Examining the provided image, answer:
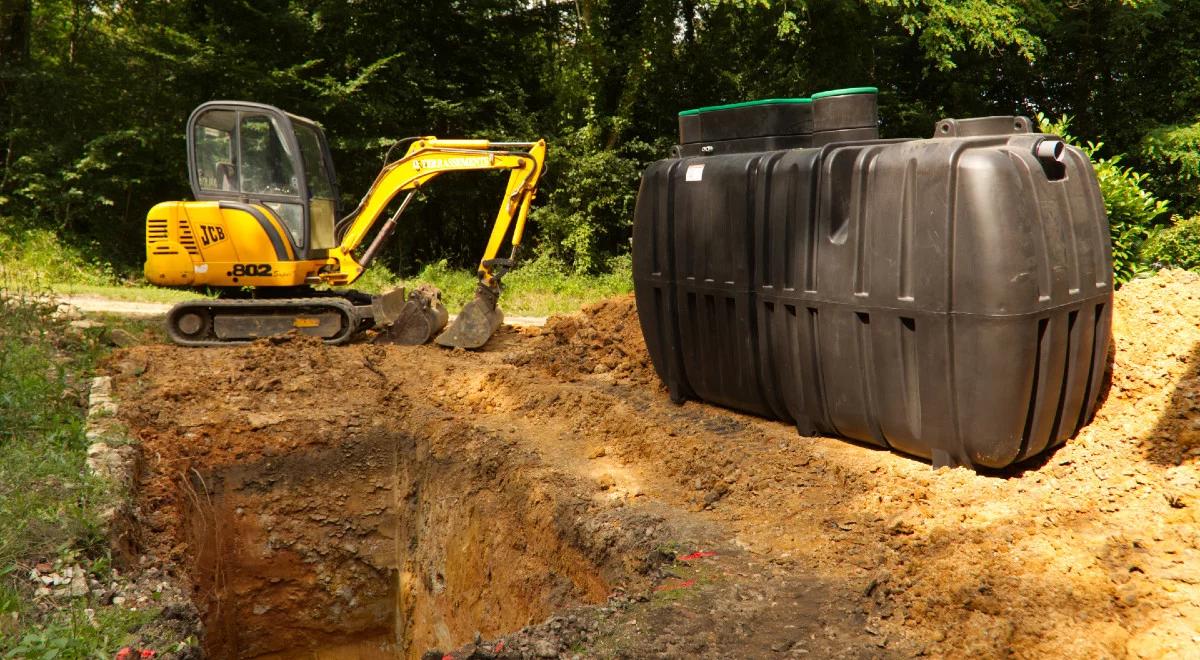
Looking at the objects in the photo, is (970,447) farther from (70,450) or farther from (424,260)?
(424,260)

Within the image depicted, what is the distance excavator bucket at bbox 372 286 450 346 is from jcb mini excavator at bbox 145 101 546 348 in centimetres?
1

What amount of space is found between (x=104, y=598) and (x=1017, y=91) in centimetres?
1606

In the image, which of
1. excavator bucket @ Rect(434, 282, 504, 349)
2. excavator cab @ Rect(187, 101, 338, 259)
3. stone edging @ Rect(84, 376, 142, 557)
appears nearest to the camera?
stone edging @ Rect(84, 376, 142, 557)

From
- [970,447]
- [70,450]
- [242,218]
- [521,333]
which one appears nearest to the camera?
[970,447]

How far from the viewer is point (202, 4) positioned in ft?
56.4

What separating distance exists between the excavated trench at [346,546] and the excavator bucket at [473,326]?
255 centimetres

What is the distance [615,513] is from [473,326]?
16.9ft

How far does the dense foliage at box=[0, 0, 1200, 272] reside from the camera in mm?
16062

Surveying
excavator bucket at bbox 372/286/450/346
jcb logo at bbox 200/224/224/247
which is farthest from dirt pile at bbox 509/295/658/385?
jcb logo at bbox 200/224/224/247

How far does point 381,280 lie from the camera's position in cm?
1612

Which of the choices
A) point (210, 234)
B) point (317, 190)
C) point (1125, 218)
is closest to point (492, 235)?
point (317, 190)

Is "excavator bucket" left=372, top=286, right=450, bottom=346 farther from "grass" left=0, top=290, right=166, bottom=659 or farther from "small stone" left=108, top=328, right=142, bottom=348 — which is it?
"grass" left=0, top=290, right=166, bottom=659

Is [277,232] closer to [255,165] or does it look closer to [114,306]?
[255,165]

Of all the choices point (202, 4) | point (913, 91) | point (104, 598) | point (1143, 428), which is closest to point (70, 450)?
point (104, 598)
